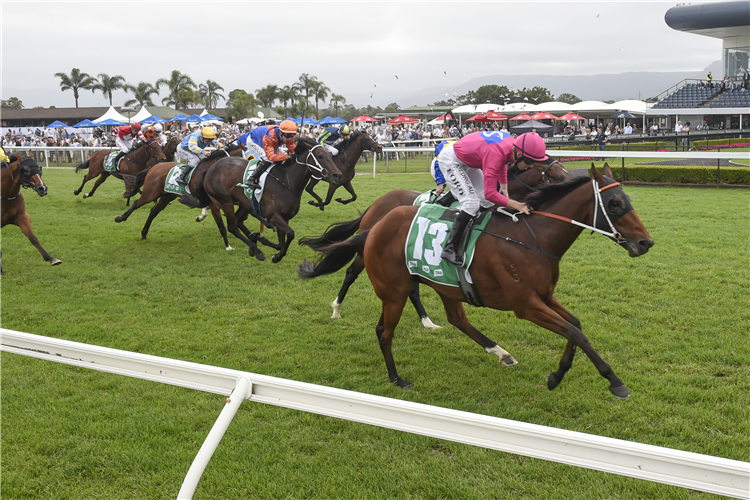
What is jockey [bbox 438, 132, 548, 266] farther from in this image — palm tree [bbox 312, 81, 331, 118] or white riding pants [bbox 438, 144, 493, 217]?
palm tree [bbox 312, 81, 331, 118]

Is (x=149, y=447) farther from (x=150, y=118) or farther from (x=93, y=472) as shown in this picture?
(x=150, y=118)

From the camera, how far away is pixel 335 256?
4953 mm

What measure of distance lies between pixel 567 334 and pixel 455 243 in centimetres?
98

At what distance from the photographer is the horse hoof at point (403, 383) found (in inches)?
167

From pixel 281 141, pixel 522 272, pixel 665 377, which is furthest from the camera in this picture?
pixel 281 141

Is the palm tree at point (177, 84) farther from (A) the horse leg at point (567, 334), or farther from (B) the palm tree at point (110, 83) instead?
(A) the horse leg at point (567, 334)

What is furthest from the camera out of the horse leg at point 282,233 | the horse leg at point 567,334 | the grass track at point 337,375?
the horse leg at point 282,233

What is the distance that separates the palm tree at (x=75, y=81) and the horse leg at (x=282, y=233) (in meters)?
69.8

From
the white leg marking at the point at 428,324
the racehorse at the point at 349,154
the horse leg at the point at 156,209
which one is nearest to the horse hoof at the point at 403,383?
the white leg marking at the point at 428,324

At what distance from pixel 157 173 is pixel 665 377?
29.2 feet

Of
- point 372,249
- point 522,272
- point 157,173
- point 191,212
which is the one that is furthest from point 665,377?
point 191,212

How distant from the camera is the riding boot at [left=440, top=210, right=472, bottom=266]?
4.07 meters

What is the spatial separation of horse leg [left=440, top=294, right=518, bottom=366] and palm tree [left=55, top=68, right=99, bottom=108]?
7373 centimetres

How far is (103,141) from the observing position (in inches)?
1089
